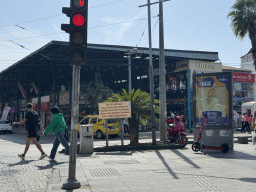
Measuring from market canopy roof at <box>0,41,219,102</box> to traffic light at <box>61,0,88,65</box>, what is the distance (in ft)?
70.6

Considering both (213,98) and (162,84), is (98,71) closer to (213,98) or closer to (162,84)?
(162,84)

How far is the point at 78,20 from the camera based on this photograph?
629cm

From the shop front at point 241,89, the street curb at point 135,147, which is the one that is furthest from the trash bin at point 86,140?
the shop front at point 241,89

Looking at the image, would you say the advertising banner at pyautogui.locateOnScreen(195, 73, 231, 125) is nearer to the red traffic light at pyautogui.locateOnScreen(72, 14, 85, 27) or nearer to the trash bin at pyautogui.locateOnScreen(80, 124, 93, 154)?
the trash bin at pyautogui.locateOnScreen(80, 124, 93, 154)

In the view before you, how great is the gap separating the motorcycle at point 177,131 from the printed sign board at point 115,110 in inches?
101

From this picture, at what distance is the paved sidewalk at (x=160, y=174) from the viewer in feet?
20.1

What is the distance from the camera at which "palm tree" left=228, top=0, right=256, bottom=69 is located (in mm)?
25141

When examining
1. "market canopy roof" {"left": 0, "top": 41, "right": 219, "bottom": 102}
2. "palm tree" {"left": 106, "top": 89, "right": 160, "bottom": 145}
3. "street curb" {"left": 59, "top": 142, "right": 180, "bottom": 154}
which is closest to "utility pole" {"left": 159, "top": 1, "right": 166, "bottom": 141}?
"palm tree" {"left": 106, "top": 89, "right": 160, "bottom": 145}

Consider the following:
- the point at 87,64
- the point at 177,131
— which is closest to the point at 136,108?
the point at 177,131

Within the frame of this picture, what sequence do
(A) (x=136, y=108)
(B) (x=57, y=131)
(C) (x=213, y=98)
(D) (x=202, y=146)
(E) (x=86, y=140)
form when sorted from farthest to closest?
(A) (x=136, y=108)
(C) (x=213, y=98)
(E) (x=86, y=140)
(D) (x=202, y=146)
(B) (x=57, y=131)

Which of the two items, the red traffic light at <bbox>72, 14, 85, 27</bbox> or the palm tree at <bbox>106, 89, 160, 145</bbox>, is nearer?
the red traffic light at <bbox>72, 14, 85, 27</bbox>

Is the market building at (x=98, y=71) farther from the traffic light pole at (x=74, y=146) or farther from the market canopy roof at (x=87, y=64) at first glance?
the traffic light pole at (x=74, y=146)

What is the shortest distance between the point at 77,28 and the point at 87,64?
3028 centimetres

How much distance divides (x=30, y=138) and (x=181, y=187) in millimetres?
6115
